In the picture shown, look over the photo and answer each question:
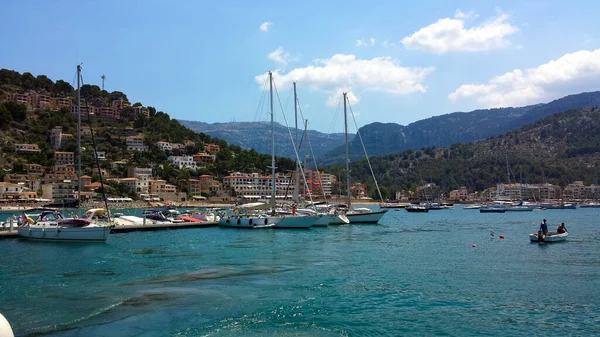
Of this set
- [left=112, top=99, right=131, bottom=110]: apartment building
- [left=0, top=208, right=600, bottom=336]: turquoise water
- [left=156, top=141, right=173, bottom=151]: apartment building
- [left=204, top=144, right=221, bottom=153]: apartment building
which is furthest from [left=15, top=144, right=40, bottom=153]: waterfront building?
[left=0, top=208, right=600, bottom=336]: turquoise water

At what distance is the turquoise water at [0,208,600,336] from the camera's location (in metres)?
14.5

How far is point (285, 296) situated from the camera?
18344mm

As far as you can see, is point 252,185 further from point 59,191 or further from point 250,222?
point 250,222

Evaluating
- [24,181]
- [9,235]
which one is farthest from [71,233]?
[24,181]

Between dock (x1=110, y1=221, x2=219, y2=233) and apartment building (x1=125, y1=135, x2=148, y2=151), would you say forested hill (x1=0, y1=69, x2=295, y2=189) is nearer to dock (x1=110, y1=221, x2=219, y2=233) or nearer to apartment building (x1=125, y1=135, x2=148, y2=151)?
apartment building (x1=125, y1=135, x2=148, y2=151)

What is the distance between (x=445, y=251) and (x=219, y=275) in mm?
Answer: 16293

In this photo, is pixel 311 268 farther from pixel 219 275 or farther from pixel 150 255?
pixel 150 255

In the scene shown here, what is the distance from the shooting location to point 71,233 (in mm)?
35344

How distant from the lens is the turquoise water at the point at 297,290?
14.5 m

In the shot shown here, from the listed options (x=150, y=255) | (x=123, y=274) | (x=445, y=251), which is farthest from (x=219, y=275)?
(x=445, y=251)

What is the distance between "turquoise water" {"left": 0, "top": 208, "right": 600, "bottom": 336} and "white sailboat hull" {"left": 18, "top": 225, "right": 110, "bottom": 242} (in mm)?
1051

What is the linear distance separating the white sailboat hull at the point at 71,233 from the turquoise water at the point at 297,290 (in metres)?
1.05

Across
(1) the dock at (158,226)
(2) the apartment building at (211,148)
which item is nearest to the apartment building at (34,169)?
(2) the apartment building at (211,148)

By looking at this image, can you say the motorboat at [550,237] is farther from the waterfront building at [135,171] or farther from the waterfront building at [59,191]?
the waterfront building at [135,171]
